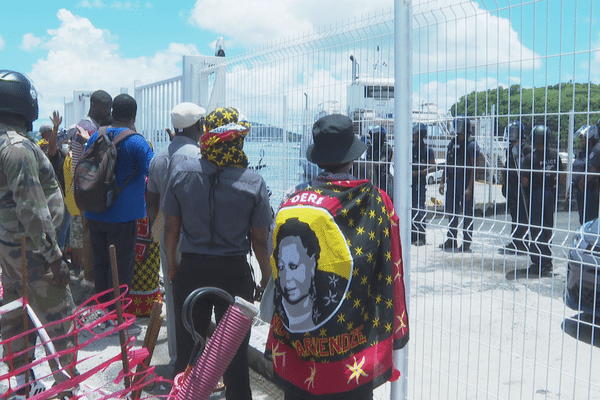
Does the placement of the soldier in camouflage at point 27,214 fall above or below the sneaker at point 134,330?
above

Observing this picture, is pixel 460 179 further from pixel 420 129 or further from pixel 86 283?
pixel 86 283

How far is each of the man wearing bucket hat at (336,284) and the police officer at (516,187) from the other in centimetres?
59

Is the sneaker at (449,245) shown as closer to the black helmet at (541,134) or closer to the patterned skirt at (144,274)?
the black helmet at (541,134)

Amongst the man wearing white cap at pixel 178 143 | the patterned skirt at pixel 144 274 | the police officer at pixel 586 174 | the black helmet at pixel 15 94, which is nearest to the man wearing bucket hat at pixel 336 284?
the police officer at pixel 586 174

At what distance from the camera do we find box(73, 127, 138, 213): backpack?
15.3ft

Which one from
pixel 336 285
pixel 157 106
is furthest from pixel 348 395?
pixel 157 106

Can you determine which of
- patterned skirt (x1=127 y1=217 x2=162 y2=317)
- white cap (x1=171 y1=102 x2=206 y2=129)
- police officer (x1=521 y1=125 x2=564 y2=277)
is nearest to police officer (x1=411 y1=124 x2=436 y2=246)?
police officer (x1=521 y1=125 x2=564 y2=277)

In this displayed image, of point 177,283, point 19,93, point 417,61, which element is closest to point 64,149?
point 19,93

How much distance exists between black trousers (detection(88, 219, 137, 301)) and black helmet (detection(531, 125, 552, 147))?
354 centimetres

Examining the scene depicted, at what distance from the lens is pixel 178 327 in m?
3.41

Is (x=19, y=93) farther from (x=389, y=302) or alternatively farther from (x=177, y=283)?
(x=389, y=302)

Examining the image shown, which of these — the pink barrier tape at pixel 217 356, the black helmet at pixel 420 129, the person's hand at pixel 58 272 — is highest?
the black helmet at pixel 420 129

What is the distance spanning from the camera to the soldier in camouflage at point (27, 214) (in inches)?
122

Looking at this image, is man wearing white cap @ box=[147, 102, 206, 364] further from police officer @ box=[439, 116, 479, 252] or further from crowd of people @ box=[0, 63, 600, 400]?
police officer @ box=[439, 116, 479, 252]
